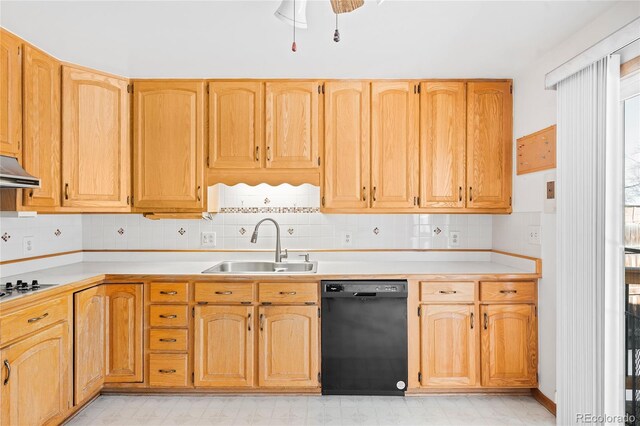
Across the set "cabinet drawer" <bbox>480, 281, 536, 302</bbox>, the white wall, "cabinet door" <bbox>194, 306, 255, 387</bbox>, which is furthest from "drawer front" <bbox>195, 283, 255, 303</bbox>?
the white wall

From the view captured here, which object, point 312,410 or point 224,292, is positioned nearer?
point 312,410

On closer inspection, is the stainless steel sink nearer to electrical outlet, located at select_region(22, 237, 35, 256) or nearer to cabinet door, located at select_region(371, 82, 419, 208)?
cabinet door, located at select_region(371, 82, 419, 208)

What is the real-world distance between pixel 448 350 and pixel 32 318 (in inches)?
102

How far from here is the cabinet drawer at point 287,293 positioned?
2871mm

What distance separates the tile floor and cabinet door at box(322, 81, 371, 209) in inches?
57.1

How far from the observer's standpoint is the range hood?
2.16m

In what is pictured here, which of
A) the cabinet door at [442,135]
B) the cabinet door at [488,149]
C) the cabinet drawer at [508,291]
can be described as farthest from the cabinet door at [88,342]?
the cabinet door at [488,149]

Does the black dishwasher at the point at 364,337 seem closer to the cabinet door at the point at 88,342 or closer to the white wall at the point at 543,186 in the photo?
the white wall at the point at 543,186

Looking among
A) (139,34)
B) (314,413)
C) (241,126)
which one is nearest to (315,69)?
(241,126)

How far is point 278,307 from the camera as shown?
287cm

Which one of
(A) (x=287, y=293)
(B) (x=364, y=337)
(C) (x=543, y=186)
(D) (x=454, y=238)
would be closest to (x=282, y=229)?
(A) (x=287, y=293)

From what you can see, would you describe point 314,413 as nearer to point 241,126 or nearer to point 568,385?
point 568,385

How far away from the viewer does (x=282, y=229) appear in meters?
3.54
